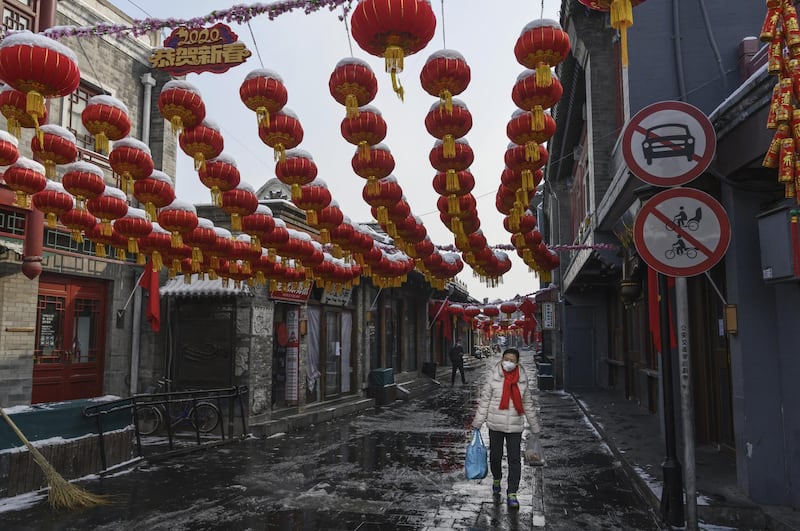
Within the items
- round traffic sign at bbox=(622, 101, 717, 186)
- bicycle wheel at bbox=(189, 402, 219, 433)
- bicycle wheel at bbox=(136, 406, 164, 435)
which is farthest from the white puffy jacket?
bicycle wheel at bbox=(136, 406, 164, 435)

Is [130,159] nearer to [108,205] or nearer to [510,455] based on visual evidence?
[108,205]

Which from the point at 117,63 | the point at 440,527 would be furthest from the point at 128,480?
the point at 117,63

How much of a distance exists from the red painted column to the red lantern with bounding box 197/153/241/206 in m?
3.76

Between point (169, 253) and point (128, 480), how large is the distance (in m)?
4.05

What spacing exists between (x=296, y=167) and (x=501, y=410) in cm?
422

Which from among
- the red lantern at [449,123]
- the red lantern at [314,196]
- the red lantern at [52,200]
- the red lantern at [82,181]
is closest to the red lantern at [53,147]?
the red lantern at [82,181]

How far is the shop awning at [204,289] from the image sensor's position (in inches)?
500

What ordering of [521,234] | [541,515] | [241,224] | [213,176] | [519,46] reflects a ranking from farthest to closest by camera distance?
1. [521,234]
2. [241,224]
3. [213,176]
4. [541,515]
5. [519,46]

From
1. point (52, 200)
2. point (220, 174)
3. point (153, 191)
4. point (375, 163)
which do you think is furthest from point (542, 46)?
point (52, 200)

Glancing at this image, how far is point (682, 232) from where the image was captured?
4730 millimetres

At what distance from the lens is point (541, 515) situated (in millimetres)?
6375

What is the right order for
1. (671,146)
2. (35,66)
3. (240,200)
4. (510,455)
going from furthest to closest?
(240,200) < (510,455) < (35,66) < (671,146)

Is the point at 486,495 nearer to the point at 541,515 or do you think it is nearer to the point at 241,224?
the point at 541,515

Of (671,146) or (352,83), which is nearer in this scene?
(671,146)
